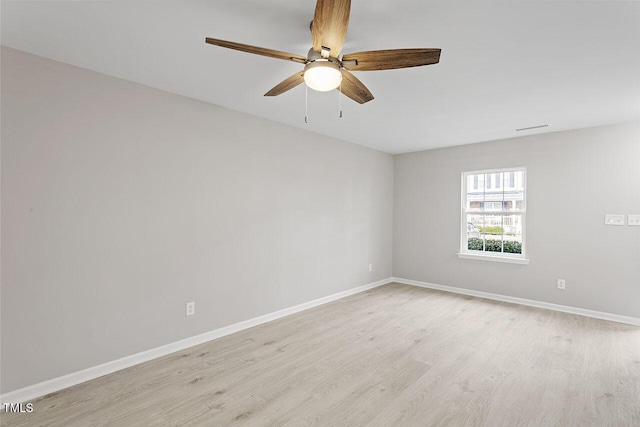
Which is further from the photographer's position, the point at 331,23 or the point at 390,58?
the point at 390,58

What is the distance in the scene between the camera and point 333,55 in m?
1.82

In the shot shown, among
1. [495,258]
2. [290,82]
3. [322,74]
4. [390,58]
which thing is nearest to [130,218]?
[290,82]

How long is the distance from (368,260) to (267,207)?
93.7 inches

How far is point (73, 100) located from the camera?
2.49m

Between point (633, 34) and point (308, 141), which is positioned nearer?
point (633, 34)

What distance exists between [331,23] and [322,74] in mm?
306

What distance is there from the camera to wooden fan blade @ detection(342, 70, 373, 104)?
6.74ft

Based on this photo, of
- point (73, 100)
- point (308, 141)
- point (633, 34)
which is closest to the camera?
point (633, 34)

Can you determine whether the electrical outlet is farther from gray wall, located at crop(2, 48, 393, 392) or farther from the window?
the window

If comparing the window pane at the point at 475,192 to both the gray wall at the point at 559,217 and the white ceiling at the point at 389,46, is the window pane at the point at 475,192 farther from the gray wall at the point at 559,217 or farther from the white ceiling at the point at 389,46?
the white ceiling at the point at 389,46

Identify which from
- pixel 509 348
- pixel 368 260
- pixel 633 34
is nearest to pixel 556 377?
pixel 509 348

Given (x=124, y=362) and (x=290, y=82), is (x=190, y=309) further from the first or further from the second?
(x=290, y=82)

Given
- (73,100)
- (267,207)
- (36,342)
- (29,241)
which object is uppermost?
(73,100)

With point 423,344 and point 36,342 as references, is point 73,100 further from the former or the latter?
point 423,344
